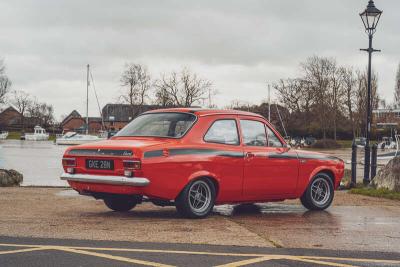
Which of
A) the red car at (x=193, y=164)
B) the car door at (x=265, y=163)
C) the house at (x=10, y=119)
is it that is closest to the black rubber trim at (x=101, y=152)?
the red car at (x=193, y=164)

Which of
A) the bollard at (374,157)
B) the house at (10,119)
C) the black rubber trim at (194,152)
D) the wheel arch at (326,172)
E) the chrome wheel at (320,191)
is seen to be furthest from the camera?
the house at (10,119)

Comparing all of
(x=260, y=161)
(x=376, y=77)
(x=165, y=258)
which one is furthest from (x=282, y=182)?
(x=376, y=77)

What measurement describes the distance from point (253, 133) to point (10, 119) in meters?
133

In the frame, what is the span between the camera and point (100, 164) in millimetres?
8875

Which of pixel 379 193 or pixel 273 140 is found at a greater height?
pixel 273 140

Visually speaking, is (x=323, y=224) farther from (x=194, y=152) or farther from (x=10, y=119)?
(x=10, y=119)

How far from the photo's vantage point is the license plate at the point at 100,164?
28.6ft

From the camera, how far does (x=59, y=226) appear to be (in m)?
8.12

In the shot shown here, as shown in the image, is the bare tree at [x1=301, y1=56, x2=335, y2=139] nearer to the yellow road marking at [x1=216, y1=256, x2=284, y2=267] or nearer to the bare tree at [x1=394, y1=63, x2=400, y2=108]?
the bare tree at [x1=394, y1=63, x2=400, y2=108]

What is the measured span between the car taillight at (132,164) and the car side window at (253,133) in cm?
209

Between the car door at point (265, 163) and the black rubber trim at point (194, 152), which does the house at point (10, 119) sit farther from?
the black rubber trim at point (194, 152)

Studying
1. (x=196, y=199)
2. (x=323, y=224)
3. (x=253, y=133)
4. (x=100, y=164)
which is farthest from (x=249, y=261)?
(x=253, y=133)

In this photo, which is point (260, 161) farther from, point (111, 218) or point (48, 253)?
point (48, 253)

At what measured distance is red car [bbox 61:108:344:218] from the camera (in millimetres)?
8586
